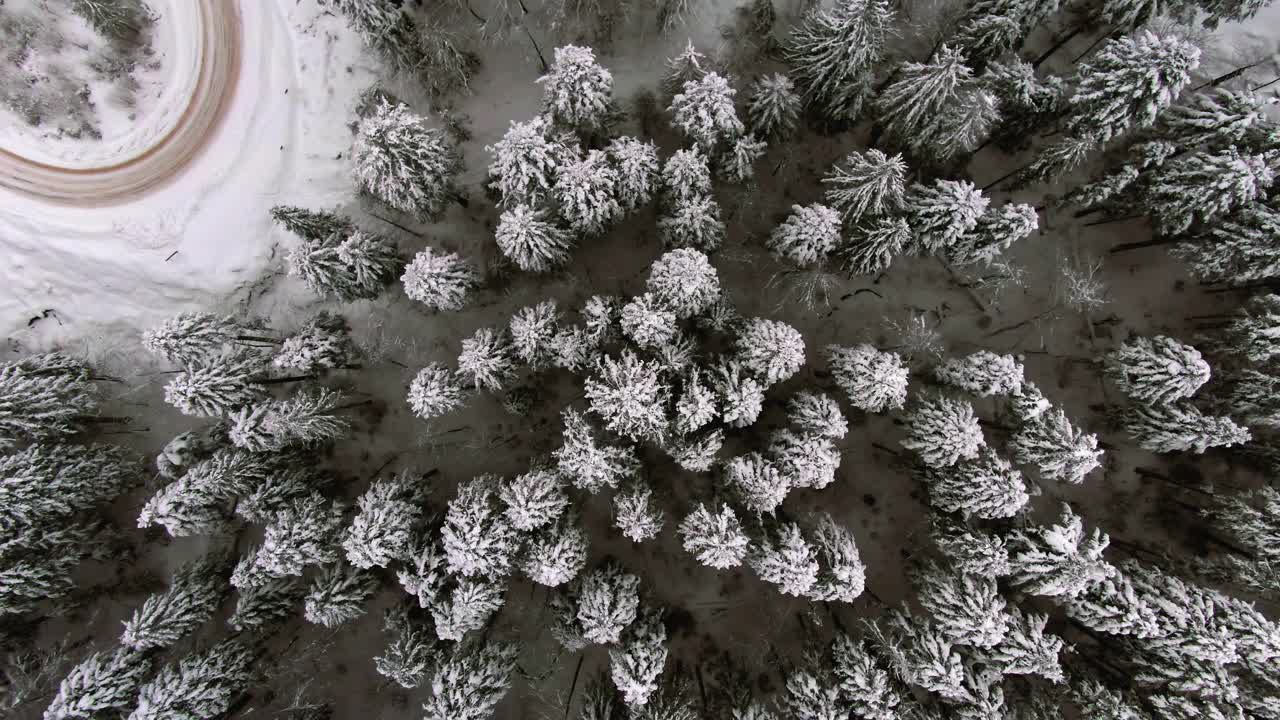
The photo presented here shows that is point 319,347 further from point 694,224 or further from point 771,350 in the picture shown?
point 771,350

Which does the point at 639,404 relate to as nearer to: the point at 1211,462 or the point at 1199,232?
the point at 1199,232

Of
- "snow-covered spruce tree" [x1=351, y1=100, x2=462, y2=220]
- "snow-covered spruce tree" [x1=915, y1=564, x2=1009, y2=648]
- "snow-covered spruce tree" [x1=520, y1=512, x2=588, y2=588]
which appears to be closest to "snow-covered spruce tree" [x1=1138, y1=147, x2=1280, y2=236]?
"snow-covered spruce tree" [x1=915, y1=564, x2=1009, y2=648]

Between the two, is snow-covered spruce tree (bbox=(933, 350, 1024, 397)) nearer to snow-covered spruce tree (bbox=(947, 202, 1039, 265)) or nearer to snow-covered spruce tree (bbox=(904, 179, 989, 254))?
snow-covered spruce tree (bbox=(947, 202, 1039, 265))

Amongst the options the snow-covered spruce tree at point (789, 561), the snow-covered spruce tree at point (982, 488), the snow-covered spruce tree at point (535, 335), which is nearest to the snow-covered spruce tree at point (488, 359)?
the snow-covered spruce tree at point (535, 335)

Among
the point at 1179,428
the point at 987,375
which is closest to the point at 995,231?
the point at 987,375

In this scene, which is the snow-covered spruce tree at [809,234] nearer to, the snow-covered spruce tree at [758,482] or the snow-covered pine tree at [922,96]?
the snow-covered pine tree at [922,96]


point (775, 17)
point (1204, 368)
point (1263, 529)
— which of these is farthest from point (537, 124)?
point (1263, 529)
